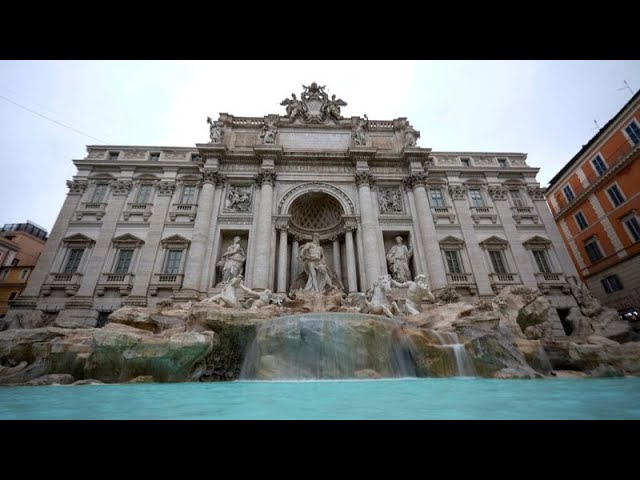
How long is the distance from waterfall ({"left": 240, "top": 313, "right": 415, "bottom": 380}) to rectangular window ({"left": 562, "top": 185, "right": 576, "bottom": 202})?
2481 cm

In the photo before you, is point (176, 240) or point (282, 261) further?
point (176, 240)

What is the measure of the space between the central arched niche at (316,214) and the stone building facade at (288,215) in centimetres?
9

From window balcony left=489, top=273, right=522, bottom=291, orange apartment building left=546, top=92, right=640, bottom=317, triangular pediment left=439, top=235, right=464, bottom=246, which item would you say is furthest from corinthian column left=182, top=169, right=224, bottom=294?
orange apartment building left=546, top=92, right=640, bottom=317

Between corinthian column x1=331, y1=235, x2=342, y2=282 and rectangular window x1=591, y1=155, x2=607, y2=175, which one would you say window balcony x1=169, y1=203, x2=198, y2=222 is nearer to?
corinthian column x1=331, y1=235, x2=342, y2=282

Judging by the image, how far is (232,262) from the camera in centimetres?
1524

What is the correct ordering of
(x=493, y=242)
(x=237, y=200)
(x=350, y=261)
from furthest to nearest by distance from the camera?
(x=237, y=200) → (x=493, y=242) → (x=350, y=261)

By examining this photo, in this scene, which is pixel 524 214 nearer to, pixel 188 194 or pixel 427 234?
pixel 427 234

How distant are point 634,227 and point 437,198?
1226 centimetres

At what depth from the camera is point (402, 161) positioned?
1969cm

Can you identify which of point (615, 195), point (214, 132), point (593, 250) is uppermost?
point (214, 132)

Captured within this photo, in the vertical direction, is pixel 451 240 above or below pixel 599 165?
below

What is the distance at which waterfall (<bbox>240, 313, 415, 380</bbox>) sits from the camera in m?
6.49

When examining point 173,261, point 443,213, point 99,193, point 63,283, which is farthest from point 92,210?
point 443,213
